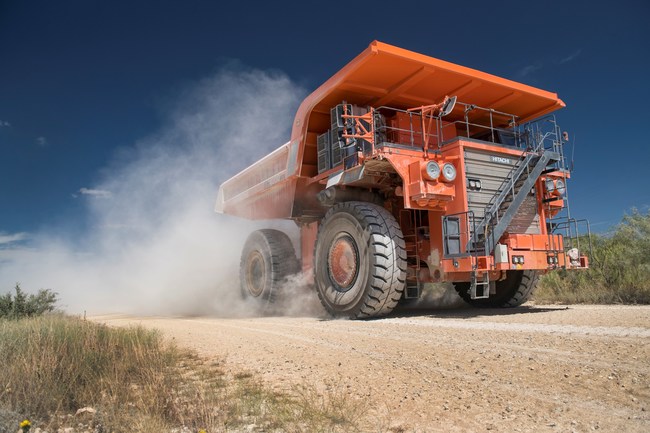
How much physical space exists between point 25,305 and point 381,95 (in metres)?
8.11

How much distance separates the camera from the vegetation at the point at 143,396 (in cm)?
303

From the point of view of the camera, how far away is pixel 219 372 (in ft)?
14.3

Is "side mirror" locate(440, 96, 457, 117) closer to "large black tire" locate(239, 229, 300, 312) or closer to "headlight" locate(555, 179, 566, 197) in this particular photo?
"headlight" locate(555, 179, 566, 197)

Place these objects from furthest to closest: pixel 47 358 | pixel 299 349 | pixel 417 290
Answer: pixel 417 290 < pixel 299 349 < pixel 47 358

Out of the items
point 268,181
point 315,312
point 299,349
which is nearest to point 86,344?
point 299,349

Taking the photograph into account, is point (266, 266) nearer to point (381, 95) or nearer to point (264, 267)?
point (264, 267)

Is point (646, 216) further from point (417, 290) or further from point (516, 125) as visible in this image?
point (417, 290)

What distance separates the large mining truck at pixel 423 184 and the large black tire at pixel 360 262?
0.02 metres

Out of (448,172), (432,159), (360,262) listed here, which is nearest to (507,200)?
(448,172)

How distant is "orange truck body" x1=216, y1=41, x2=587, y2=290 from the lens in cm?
809

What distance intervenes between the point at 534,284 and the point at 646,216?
10.4 ft

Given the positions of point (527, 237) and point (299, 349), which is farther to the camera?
point (527, 237)

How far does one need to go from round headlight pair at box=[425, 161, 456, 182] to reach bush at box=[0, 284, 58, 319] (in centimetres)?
751

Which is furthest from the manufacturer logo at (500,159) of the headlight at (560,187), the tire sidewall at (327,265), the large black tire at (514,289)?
the tire sidewall at (327,265)
